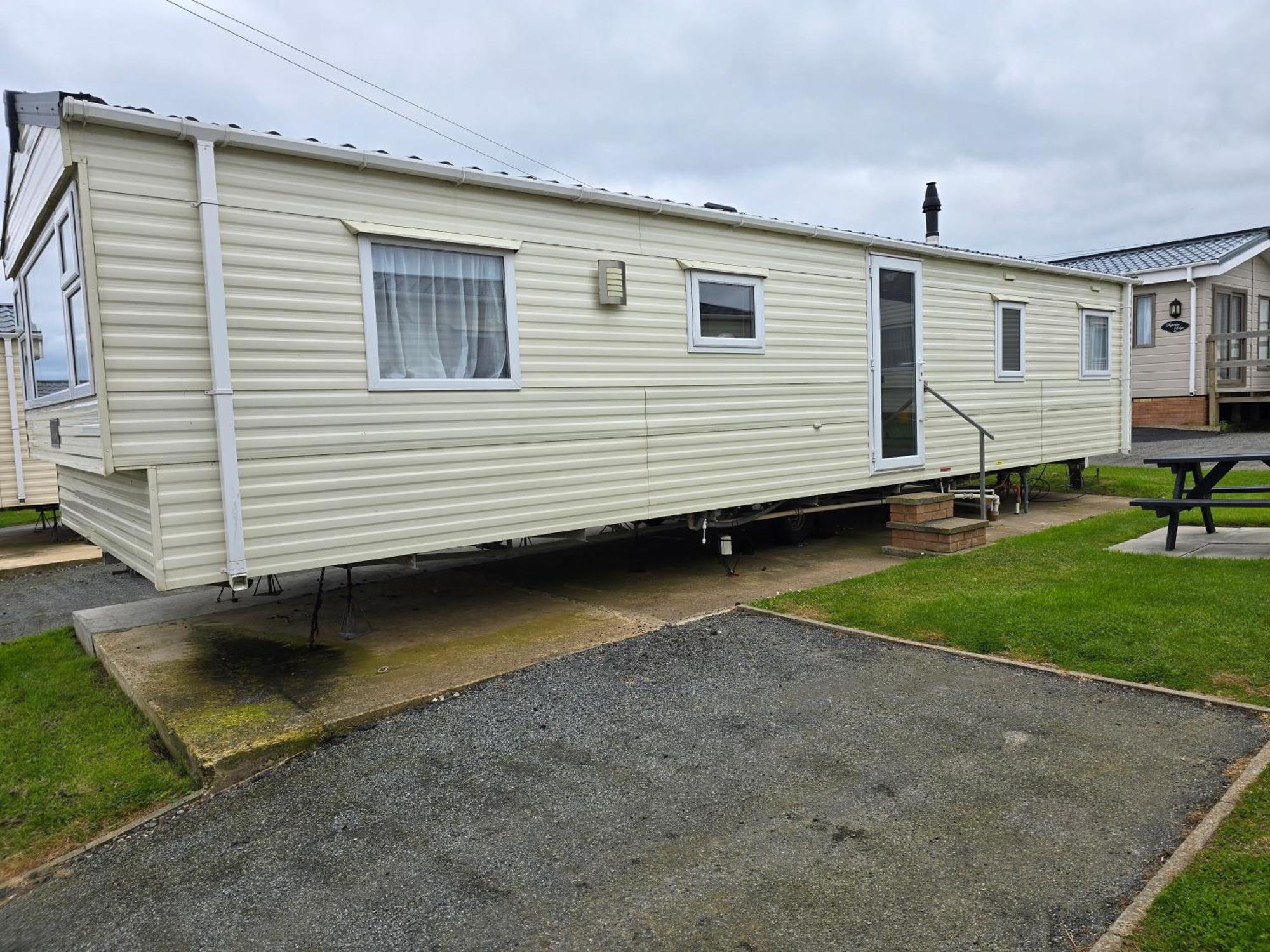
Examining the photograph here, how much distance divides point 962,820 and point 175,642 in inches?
187

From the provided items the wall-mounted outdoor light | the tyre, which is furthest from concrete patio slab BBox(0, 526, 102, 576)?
the tyre

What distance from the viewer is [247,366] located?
4465 mm

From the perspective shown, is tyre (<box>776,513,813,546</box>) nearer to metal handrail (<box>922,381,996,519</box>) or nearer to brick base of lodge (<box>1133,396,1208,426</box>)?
metal handrail (<box>922,381,996,519</box>)

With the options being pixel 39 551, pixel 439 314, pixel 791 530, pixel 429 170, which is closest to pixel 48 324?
Answer: pixel 439 314

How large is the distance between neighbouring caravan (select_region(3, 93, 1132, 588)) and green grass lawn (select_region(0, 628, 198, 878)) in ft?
2.56

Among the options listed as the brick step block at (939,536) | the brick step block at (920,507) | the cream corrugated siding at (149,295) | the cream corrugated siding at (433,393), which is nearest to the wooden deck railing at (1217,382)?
the brick step block at (920,507)

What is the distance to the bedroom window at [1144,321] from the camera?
17953mm

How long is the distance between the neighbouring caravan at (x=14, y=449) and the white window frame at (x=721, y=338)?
906cm

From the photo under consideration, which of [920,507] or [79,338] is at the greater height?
[79,338]

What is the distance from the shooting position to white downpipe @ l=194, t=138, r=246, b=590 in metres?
4.31

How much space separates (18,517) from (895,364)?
45.7 feet

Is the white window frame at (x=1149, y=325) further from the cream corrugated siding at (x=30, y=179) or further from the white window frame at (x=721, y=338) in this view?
the cream corrugated siding at (x=30, y=179)

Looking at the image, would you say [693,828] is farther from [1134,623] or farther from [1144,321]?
[1144,321]

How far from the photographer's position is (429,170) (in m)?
5.08
